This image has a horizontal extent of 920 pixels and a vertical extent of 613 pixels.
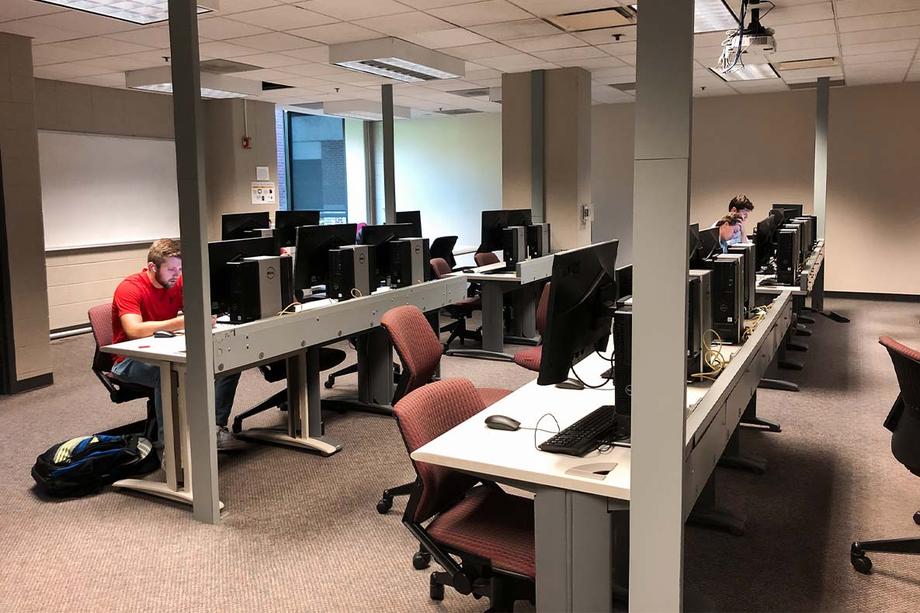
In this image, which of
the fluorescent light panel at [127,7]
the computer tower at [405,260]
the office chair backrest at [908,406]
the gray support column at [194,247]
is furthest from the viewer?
the computer tower at [405,260]

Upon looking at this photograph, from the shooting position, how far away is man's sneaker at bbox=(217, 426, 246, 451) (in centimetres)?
439

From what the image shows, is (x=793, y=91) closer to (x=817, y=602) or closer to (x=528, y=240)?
(x=528, y=240)

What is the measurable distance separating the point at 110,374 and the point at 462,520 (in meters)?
2.55

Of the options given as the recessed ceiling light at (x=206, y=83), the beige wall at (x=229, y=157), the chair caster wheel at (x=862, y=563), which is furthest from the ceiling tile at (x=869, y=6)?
the beige wall at (x=229, y=157)

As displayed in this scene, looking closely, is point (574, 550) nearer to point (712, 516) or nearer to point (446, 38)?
point (712, 516)

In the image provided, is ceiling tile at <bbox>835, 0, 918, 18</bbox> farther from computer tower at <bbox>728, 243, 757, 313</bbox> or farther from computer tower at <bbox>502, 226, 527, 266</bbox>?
computer tower at <bbox>502, 226, 527, 266</bbox>

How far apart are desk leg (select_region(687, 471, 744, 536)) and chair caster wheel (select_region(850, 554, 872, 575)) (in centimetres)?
44

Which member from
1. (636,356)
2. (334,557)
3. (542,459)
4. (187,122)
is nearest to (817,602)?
(542,459)

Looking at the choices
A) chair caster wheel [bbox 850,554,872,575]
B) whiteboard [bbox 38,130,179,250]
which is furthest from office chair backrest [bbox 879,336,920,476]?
whiteboard [bbox 38,130,179,250]

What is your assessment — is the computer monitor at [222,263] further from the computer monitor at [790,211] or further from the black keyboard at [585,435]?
the computer monitor at [790,211]

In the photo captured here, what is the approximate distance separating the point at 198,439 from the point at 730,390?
2.20 meters

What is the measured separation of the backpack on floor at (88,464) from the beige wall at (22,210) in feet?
7.69

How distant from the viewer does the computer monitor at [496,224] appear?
668cm

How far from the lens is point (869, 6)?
5.21 m
